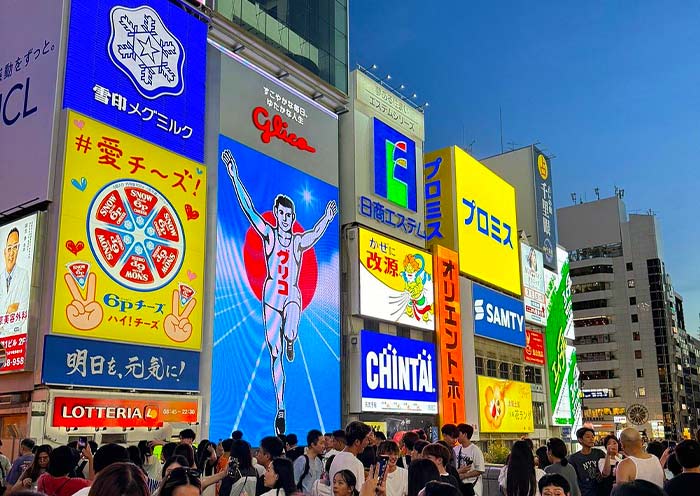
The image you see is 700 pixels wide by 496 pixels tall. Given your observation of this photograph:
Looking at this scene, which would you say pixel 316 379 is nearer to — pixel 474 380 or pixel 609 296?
pixel 474 380

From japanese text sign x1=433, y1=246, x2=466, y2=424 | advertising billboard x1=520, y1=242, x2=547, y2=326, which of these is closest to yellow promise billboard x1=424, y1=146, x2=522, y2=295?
advertising billboard x1=520, y1=242, x2=547, y2=326

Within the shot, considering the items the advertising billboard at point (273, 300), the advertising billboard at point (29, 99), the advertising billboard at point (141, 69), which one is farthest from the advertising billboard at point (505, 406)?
the advertising billboard at point (29, 99)

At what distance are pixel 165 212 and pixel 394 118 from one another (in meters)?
12.7

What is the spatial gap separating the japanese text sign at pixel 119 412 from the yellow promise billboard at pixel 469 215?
53.0 feet

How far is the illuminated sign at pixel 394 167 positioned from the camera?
2566cm

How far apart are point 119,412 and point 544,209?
31679 mm

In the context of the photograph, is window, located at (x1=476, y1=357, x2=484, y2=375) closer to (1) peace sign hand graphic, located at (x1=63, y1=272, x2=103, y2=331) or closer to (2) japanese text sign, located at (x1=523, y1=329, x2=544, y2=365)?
(2) japanese text sign, located at (x1=523, y1=329, x2=544, y2=365)

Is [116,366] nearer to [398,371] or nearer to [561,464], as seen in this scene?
[561,464]

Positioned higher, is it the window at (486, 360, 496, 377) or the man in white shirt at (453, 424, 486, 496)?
the window at (486, 360, 496, 377)

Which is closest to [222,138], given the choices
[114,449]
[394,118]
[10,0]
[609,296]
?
[10,0]

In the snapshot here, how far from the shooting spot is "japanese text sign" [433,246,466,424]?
27078 millimetres

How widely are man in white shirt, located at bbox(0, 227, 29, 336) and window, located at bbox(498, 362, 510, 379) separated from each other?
2236cm

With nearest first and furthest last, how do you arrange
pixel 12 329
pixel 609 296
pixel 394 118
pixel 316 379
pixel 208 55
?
pixel 12 329 < pixel 208 55 < pixel 316 379 < pixel 394 118 < pixel 609 296

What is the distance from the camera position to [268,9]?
22203mm
